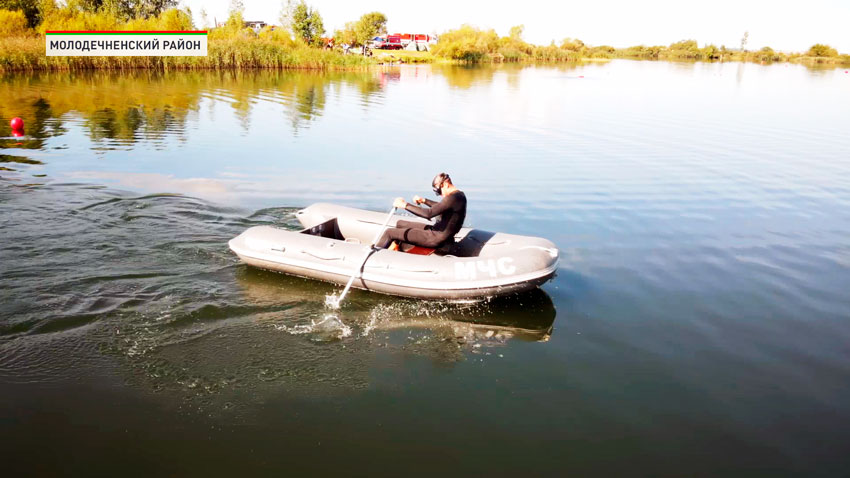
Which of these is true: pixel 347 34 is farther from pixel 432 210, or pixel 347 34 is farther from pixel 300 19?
pixel 432 210

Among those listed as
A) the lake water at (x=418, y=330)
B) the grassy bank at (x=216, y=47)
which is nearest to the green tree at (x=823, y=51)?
the grassy bank at (x=216, y=47)

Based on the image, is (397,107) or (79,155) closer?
(79,155)

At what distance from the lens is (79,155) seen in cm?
1181

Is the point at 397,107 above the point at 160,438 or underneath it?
above

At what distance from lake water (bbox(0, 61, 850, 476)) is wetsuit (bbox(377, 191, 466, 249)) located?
0.80 meters

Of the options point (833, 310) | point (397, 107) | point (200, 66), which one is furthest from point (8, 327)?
Result: point (200, 66)

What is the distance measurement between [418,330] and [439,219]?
1565 mm

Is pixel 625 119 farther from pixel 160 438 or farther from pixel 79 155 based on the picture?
pixel 160 438

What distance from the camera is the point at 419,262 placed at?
6.30 metres

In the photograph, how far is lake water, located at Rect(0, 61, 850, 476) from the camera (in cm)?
416

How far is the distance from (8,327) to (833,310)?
28.3 feet

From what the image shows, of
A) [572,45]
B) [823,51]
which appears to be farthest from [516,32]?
[823,51]

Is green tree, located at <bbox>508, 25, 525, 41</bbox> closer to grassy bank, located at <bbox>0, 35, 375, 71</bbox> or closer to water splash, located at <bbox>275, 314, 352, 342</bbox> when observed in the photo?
grassy bank, located at <bbox>0, 35, 375, 71</bbox>

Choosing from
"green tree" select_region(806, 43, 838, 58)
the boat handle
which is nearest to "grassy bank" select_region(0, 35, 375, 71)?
the boat handle
